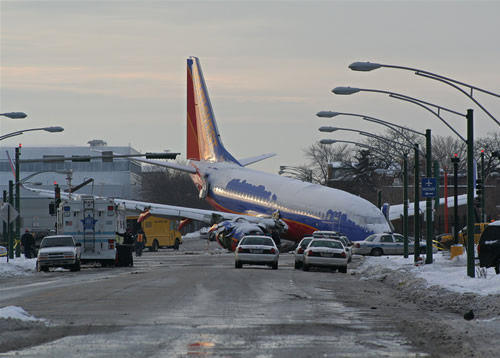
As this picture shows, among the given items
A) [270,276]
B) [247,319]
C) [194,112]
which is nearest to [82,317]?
[247,319]

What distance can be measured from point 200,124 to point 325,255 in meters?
50.8

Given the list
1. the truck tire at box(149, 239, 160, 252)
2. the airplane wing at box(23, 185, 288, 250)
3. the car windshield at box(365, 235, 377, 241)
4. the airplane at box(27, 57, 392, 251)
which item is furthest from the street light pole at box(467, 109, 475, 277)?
the truck tire at box(149, 239, 160, 252)

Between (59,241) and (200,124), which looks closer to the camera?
(59,241)

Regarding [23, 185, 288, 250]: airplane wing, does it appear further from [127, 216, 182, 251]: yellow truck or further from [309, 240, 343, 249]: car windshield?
[309, 240, 343, 249]: car windshield

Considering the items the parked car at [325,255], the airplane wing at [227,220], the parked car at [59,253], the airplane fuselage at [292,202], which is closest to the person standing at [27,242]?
the airplane wing at [227,220]

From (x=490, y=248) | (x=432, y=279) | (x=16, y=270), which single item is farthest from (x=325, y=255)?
(x=16, y=270)

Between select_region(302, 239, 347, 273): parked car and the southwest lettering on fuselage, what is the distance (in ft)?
57.9

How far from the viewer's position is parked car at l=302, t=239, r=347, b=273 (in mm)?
38875

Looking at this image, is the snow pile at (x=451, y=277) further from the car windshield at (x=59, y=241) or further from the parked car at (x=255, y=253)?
the car windshield at (x=59, y=241)

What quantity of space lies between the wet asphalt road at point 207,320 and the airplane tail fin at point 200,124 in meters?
57.0

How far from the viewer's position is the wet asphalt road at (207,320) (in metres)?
12.4

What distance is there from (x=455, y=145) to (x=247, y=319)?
458 ft

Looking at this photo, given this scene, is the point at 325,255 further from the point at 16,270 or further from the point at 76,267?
the point at 16,270

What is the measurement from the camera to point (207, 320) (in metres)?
16.5
